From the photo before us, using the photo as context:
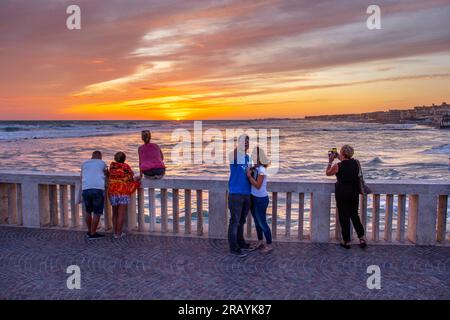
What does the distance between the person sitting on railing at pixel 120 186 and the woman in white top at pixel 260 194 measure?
2.11 metres

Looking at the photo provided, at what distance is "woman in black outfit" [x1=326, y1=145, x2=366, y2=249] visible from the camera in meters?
5.73

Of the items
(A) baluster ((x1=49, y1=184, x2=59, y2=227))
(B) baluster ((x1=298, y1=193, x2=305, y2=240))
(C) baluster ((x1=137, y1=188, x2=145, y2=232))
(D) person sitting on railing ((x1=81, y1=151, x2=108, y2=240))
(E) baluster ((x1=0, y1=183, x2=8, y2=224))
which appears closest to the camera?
(B) baluster ((x1=298, y1=193, x2=305, y2=240))

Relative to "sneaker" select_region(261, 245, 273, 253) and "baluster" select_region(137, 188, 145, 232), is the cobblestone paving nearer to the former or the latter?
"sneaker" select_region(261, 245, 273, 253)

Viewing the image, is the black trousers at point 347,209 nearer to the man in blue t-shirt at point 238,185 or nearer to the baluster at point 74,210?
the man in blue t-shirt at point 238,185

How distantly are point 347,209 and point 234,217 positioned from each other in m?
1.75

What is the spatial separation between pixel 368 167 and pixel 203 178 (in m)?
17.4

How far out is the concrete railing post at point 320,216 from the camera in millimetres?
6152

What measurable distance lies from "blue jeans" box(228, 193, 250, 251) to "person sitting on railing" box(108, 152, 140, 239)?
1.85 metres

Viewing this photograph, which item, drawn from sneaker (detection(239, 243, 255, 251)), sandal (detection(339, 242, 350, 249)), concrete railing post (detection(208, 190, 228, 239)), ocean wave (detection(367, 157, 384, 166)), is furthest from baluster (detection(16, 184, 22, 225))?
ocean wave (detection(367, 157, 384, 166))

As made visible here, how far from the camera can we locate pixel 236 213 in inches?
219

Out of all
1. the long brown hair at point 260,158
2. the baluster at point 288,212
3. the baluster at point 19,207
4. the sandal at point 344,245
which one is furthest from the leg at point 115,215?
the sandal at point 344,245
